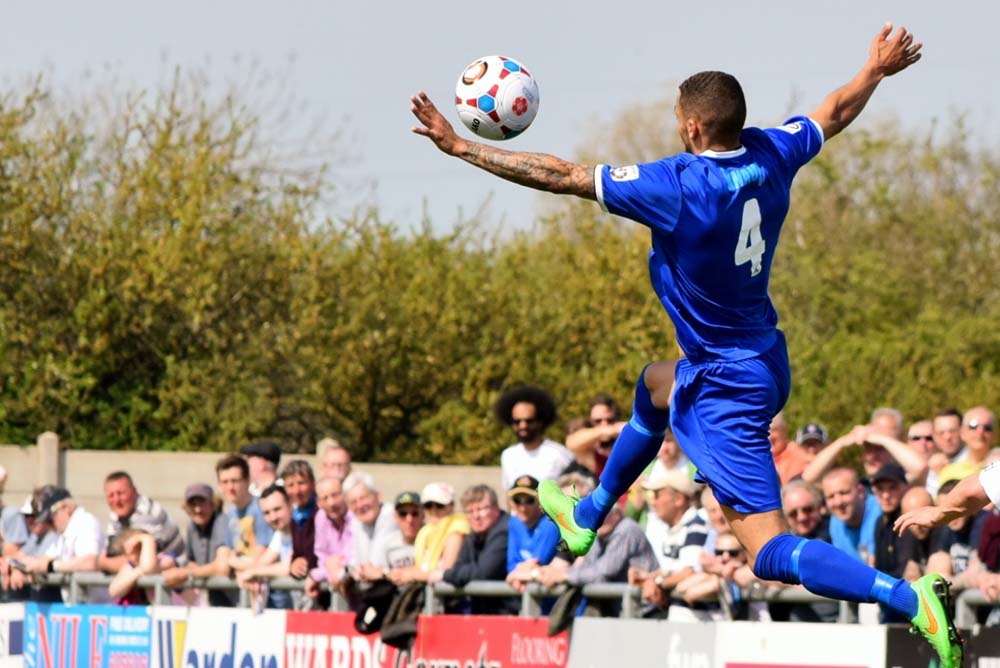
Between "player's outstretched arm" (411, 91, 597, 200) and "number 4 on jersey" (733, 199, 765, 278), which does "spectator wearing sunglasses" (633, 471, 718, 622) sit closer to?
"number 4 on jersey" (733, 199, 765, 278)

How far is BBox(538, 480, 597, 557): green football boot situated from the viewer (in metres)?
8.20

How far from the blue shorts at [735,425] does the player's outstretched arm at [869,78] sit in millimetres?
1077

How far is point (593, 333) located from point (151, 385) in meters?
6.40

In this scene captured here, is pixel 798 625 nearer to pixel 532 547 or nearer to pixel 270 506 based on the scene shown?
pixel 532 547

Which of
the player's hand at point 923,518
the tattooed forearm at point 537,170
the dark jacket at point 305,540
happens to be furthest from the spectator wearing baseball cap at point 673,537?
the tattooed forearm at point 537,170

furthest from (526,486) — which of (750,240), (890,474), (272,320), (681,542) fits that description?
(272,320)

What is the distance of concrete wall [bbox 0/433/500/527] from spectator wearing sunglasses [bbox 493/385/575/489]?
26.1ft

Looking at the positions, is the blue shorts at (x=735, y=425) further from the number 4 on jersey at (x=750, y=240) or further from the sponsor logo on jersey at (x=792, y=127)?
the sponsor logo on jersey at (x=792, y=127)

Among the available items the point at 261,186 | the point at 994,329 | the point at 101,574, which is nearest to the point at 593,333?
the point at 261,186

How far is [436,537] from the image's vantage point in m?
11.6

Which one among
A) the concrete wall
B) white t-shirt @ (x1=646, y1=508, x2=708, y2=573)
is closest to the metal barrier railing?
white t-shirt @ (x1=646, y1=508, x2=708, y2=573)

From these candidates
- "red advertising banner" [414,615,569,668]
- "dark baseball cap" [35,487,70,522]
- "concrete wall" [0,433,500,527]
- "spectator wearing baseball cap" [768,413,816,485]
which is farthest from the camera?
"concrete wall" [0,433,500,527]

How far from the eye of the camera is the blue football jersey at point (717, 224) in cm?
731

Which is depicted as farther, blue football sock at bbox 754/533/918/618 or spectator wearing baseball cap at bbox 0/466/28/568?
spectator wearing baseball cap at bbox 0/466/28/568
